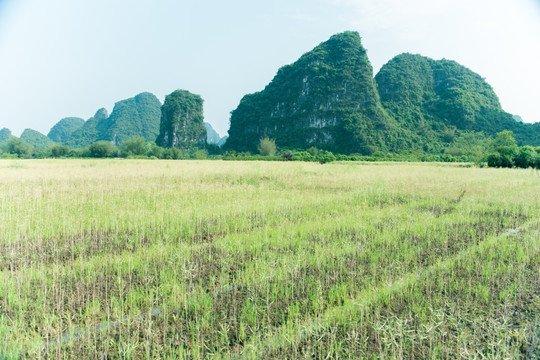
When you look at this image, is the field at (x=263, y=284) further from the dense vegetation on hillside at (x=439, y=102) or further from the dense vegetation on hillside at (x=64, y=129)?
the dense vegetation on hillside at (x=64, y=129)

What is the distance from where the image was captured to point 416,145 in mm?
85688

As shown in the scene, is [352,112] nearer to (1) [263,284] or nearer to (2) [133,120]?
(1) [263,284]

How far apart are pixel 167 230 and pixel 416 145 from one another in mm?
94658

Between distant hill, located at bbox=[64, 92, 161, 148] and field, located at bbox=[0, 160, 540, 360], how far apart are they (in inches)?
5562

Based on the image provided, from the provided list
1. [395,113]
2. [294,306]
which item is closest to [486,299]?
[294,306]

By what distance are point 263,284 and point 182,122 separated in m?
118

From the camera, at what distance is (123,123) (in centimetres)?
14138

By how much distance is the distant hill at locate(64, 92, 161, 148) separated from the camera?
134875 mm

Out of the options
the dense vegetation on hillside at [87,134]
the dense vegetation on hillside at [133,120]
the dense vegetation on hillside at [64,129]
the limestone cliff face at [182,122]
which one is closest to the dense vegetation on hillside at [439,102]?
the limestone cliff face at [182,122]

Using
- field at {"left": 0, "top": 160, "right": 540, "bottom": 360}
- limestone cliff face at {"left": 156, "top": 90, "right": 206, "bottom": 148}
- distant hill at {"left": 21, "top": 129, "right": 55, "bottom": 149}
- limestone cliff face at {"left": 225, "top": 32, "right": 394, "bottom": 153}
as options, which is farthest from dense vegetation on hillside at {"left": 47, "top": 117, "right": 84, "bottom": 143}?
field at {"left": 0, "top": 160, "right": 540, "bottom": 360}

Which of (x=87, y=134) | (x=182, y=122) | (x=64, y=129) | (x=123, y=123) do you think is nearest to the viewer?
(x=182, y=122)

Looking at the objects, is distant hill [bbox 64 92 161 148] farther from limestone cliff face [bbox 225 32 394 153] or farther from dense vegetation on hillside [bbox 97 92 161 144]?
limestone cliff face [bbox 225 32 394 153]

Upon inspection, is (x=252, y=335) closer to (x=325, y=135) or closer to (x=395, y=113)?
(x=325, y=135)

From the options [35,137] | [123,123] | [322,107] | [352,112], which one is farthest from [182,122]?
[35,137]
